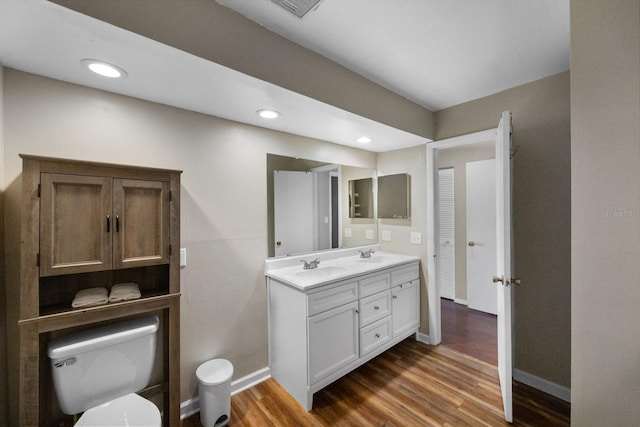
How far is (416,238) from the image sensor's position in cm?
277

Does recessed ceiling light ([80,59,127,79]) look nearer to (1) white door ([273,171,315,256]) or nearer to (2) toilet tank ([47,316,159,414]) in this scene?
(1) white door ([273,171,315,256])

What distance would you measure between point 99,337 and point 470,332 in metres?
3.37

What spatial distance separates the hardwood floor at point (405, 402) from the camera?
1.68 metres

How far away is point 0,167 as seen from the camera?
1208 mm

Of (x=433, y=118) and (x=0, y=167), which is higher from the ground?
(x=433, y=118)

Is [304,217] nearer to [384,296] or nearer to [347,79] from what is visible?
[384,296]

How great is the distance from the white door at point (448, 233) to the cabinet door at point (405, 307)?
1.46 m

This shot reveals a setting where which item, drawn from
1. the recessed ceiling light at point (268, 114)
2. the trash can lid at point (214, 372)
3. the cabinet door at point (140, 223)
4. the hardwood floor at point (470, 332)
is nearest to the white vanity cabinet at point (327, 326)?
the trash can lid at point (214, 372)

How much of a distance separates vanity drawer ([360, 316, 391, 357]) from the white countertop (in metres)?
0.49

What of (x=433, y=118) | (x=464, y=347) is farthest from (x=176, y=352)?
(x=433, y=118)

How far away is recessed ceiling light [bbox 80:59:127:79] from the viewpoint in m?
1.19

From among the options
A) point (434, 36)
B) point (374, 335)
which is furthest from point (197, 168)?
point (374, 335)

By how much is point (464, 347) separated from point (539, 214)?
151 cm

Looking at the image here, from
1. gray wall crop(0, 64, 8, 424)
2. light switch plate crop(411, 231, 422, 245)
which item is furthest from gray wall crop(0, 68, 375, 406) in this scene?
light switch plate crop(411, 231, 422, 245)
